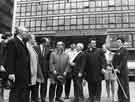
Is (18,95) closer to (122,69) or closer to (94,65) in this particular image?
(94,65)

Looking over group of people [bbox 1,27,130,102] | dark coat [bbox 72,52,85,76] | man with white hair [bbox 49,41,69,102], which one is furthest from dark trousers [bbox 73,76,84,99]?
man with white hair [bbox 49,41,69,102]

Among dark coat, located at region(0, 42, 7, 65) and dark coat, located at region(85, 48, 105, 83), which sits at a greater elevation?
dark coat, located at region(0, 42, 7, 65)

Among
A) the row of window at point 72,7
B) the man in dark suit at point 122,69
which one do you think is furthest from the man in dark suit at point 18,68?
the row of window at point 72,7

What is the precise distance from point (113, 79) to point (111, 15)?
3759 centimetres

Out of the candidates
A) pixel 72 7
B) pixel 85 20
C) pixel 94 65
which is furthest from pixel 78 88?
pixel 72 7

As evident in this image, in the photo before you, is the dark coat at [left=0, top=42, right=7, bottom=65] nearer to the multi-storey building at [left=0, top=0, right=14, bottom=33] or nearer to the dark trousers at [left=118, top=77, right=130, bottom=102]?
the dark trousers at [left=118, top=77, right=130, bottom=102]

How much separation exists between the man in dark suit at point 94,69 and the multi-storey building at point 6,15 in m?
7.31

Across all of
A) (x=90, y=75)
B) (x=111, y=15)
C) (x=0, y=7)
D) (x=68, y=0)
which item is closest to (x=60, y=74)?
(x=90, y=75)

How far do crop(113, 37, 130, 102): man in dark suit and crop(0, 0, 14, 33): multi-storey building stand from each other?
779 centimetres

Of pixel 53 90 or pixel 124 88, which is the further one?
pixel 53 90

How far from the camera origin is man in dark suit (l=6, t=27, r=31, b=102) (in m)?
4.17

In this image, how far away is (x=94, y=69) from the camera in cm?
594

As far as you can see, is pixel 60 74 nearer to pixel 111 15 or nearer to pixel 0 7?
pixel 0 7

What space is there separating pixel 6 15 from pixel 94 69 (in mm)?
9221
